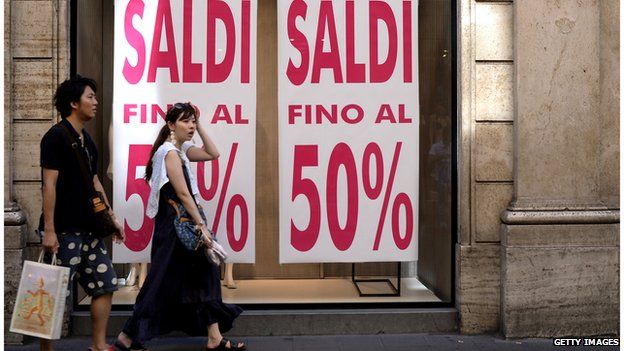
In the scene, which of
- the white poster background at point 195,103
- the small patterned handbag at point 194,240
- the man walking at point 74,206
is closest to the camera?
the man walking at point 74,206

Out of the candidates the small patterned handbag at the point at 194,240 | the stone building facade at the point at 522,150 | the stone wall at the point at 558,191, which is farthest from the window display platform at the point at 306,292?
the small patterned handbag at the point at 194,240

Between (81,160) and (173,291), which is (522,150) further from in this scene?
(81,160)

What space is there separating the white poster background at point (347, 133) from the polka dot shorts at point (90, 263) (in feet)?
6.01

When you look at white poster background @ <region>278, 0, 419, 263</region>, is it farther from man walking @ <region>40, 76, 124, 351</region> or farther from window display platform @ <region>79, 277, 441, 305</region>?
man walking @ <region>40, 76, 124, 351</region>

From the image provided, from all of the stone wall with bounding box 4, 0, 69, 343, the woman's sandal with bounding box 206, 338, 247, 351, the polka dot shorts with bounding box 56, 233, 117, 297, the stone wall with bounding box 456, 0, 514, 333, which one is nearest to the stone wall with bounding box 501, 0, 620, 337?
the stone wall with bounding box 456, 0, 514, 333

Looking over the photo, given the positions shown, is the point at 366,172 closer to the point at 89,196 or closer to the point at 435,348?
the point at 435,348

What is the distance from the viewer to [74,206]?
5391 millimetres

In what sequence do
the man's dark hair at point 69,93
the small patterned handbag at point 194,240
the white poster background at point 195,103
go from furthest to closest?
the white poster background at point 195,103, the small patterned handbag at point 194,240, the man's dark hair at point 69,93

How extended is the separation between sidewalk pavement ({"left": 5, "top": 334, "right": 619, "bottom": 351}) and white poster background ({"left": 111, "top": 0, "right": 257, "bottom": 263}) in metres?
0.78

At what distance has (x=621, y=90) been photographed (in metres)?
6.81

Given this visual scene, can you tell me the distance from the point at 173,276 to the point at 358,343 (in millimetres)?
1685

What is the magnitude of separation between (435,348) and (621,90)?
2.80 metres

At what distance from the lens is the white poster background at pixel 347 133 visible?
22.5 feet

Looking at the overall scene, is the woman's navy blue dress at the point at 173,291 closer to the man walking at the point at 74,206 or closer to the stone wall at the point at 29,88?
the man walking at the point at 74,206
